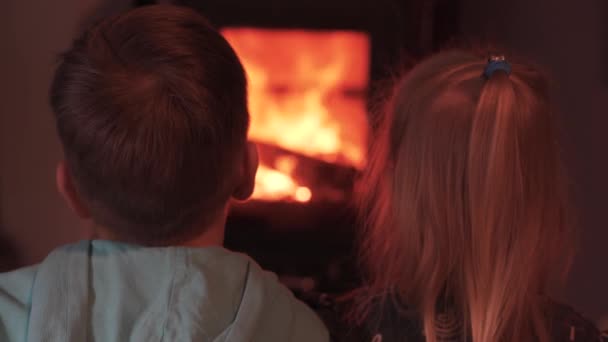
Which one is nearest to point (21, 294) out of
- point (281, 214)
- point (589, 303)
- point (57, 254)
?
point (57, 254)

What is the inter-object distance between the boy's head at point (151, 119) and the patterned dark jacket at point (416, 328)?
30cm

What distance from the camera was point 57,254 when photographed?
772mm

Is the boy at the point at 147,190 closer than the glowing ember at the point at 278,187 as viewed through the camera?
Yes

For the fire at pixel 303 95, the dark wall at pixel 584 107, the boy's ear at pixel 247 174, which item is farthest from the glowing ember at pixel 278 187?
the boy's ear at pixel 247 174

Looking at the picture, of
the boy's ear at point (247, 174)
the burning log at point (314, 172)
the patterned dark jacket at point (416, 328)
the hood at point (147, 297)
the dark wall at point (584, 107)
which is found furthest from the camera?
the burning log at point (314, 172)

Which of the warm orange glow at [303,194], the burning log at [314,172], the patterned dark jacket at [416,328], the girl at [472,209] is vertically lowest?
the warm orange glow at [303,194]

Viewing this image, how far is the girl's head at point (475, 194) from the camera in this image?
95 centimetres

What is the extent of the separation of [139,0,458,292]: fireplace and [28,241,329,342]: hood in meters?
1.14

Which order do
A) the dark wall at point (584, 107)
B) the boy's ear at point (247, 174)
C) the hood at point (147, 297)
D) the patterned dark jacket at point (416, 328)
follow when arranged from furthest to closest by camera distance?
the dark wall at point (584, 107), the patterned dark jacket at point (416, 328), the boy's ear at point (247, 174), the hood at point (147, 297)

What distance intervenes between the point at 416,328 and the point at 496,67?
1.09ft

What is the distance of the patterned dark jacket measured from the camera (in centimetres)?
97

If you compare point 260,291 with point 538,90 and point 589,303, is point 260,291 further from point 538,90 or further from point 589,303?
point 589,303

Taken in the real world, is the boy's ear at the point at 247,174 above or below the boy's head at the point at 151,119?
below

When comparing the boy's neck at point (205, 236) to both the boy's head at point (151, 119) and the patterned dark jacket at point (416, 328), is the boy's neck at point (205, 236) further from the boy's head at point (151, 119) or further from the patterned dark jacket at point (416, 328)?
the patterned dark jacket at point (416, 328)
